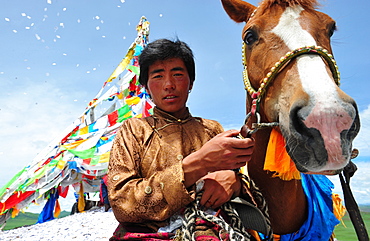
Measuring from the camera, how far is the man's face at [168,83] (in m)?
1.98

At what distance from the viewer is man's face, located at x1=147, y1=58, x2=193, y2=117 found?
1.98m

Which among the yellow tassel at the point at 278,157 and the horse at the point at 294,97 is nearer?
the horse at the point at 294,97

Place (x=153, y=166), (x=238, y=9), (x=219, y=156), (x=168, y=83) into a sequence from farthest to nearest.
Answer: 1. (x=238, y=9)
2. (x=168, y=83)
3. (x=153, y=166)
4. (x=219, y=156)

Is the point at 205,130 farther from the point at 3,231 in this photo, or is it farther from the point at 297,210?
the point at 3,231

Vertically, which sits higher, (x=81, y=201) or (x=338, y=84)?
(x=338, y=84)

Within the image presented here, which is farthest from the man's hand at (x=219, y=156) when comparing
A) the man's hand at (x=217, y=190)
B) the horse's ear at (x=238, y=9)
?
the horse's ear at (x=238, y=9)

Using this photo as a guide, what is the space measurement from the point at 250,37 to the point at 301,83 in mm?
642

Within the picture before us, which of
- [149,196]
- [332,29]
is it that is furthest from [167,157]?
[332,29]

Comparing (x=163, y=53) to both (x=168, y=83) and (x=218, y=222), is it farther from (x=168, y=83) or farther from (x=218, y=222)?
(x=218, y=222)

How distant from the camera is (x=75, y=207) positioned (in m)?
11.2

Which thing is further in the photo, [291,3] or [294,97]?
[291,3]

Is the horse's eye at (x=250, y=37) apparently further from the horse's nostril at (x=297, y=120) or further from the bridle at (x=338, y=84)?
the horse's nostril at (x=297, y=120)

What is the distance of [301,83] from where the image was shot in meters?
1.31

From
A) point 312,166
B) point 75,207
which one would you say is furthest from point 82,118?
point 312,166
